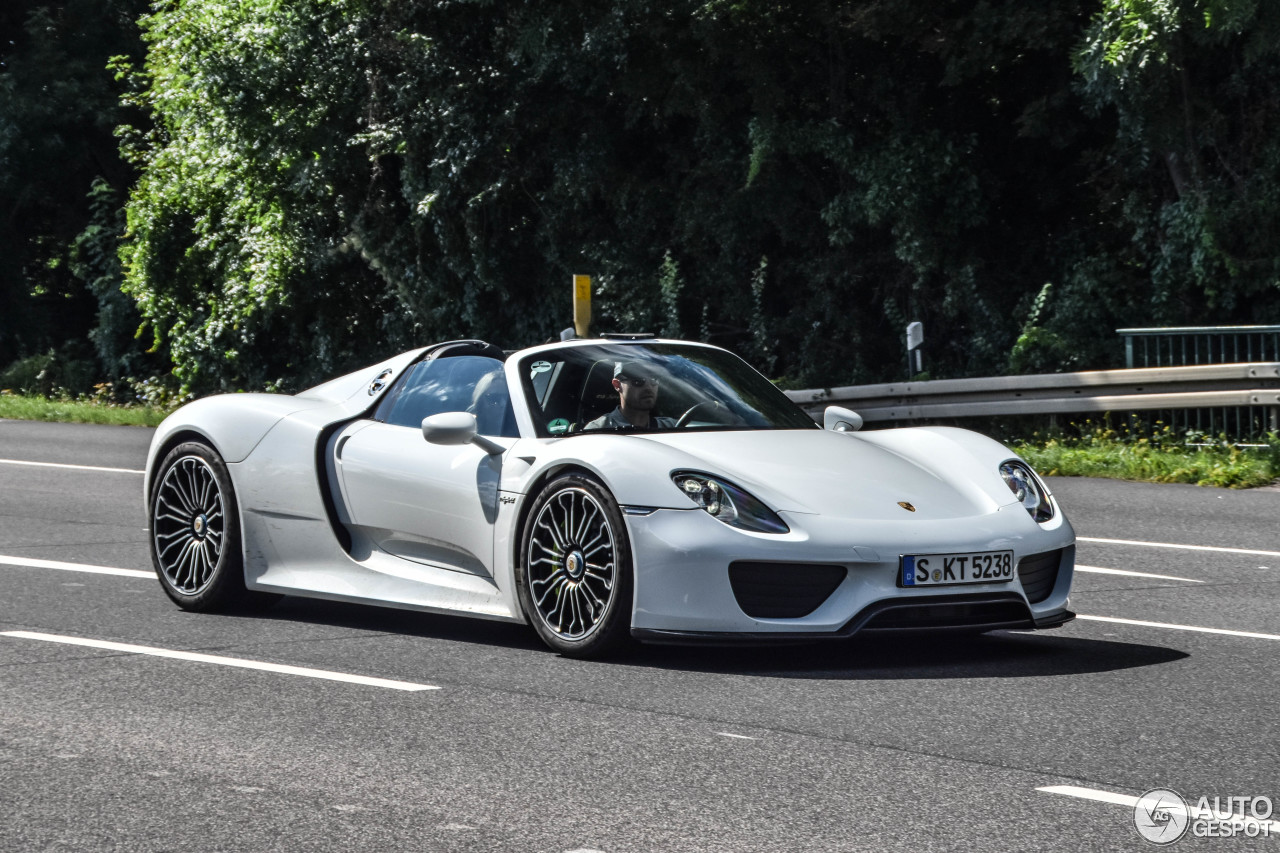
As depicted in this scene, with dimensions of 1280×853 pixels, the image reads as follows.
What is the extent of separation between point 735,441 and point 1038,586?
130 centimetres

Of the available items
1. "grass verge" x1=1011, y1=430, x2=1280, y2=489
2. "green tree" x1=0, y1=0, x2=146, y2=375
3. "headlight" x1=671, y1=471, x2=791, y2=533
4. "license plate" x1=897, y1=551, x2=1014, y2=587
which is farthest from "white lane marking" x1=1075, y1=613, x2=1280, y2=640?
"green tree" x1=0, y1=0, x2=146, y2=375

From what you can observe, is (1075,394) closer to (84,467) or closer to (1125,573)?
(1125,573)

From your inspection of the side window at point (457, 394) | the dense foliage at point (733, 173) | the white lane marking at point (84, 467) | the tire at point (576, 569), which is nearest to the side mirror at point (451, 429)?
the side window at point (457, 394)

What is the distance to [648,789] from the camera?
449 cm

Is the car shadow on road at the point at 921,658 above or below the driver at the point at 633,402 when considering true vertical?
below

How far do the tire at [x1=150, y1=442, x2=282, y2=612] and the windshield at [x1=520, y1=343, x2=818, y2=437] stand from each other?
1.64 m

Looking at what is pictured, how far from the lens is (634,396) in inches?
280

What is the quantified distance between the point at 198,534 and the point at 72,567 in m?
1.68

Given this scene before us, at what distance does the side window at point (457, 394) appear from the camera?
7125mm

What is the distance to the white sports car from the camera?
19.8ft

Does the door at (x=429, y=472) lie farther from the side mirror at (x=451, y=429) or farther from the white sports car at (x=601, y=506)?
the side mirror at (x=451, y=429)

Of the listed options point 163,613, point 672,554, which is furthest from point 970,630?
point 163,613

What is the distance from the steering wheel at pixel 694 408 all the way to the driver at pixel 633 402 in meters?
0.03

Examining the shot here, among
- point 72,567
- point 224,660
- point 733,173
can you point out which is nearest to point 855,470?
point 224,660
